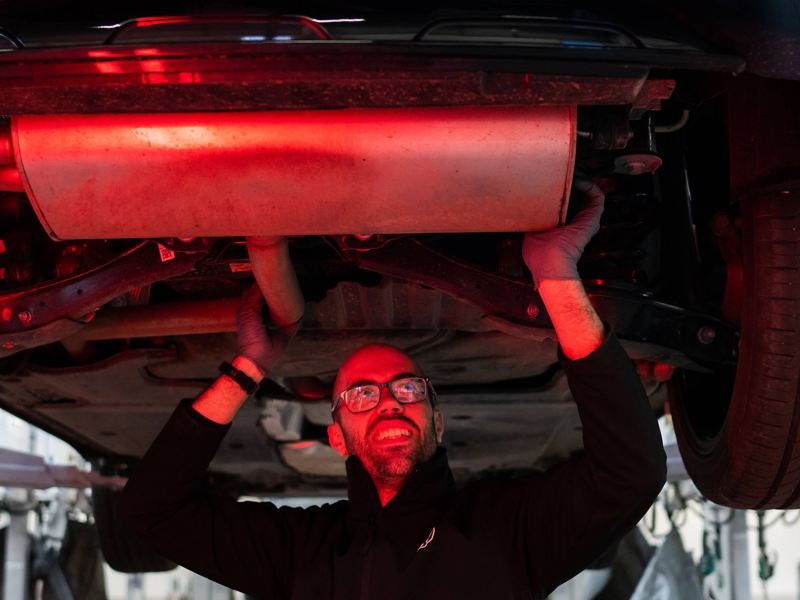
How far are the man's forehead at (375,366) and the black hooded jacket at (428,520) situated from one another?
0.18 m

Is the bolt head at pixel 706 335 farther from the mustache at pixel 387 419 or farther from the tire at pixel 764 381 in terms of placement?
the mustache at pixel 387 419

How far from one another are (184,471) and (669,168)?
1.24 metres

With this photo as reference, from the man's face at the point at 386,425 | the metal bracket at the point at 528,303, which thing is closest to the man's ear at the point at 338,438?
the man's face at the point at 386,425

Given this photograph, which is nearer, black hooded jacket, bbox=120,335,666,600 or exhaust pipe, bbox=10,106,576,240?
exhaust pipe, bbox=10,106,576,240

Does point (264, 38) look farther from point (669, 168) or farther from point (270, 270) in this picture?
point (669, 168)

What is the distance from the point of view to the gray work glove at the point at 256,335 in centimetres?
221

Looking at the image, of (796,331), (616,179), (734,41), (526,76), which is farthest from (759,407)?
(526,76)

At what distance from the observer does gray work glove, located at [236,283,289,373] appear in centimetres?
221

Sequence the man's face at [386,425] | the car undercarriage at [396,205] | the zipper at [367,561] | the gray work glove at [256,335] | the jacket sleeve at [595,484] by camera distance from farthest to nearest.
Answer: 1. the gray work glove at [256,335]
2. the man's face at [386,425]
3. the zipper at [367,561]
4. the jacket sleeve at [595,484]
5. the car undercarriage at [396,205]

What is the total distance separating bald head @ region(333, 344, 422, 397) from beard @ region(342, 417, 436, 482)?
14 centimetres

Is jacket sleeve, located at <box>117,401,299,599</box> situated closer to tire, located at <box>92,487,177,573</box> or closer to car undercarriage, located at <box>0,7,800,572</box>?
car undercarriage, located at <box>0,7,800,572</box>

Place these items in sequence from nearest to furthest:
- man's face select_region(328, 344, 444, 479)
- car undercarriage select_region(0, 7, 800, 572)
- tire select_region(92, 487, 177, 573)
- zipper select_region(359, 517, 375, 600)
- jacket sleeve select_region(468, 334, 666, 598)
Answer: car undercarriage select_region(0, 7, 800, 572), jacket sleeve select_region(468, 334, 666, 598), zipper select_region(359, 517, 375, 600), man's face select_region(328, 344, 444, 479), tire select_region(92, 487, 177, 573)

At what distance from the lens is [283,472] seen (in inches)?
154

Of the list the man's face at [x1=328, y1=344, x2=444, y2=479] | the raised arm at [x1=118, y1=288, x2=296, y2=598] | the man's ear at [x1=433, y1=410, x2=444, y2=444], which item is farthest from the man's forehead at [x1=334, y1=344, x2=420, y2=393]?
the raised arm at [x1=118, y1=288, x2=296, y2=598]
